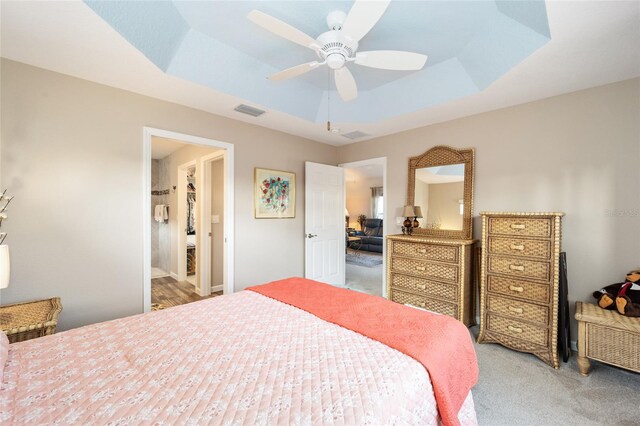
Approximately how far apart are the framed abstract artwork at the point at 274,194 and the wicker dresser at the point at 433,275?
1.52 metres

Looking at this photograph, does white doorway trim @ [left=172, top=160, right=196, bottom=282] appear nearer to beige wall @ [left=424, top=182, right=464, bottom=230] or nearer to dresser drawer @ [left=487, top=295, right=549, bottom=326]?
beige wall @ [left=424, top=182, right=464, bottom=230]

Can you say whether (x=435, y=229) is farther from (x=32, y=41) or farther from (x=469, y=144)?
(x=32, y=41)

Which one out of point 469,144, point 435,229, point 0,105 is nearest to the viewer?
point 0,105

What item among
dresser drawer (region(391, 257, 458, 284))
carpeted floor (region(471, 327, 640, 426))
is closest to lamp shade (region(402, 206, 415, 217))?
dresser drawer (region(391, 257, 458, 284))

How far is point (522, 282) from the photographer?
8.19ft

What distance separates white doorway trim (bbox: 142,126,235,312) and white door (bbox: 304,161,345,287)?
1.16m

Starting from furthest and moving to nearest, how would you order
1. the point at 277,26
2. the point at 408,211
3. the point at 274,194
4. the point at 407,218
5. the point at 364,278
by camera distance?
the point at 364,278
the point at 274,194
the point at 407,218
the point at 408,211
the point at 277,26

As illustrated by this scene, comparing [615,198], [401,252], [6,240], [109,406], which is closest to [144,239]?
[6,240]

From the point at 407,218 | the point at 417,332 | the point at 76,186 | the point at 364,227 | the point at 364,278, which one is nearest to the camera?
the point at 417,332

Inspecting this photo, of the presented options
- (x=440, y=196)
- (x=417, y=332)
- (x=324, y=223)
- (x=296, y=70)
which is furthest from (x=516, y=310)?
(x=296, y=70)

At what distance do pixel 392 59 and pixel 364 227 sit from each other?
745cm

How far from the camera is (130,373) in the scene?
3.59 feet

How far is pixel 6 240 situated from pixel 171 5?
7.08 feet

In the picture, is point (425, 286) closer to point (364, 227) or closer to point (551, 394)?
point (551, 394)
